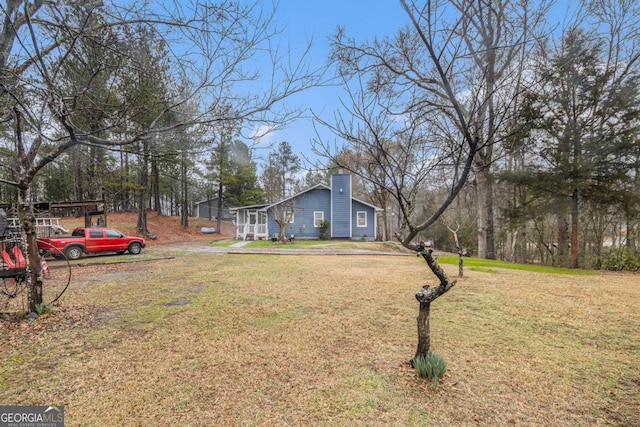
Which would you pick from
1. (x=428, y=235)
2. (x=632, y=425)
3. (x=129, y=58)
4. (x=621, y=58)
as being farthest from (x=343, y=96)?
(x=428, y=235)

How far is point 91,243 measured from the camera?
11.6m

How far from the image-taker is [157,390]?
241cm

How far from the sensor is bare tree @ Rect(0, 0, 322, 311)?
3203 millimetres

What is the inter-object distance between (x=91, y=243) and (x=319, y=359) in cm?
1261

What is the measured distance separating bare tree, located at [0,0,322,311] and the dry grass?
169cm

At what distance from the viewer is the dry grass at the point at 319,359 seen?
218 cm

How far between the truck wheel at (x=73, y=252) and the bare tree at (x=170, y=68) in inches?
349

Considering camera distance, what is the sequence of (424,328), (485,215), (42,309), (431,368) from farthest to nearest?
(485,215), (42,309), (424,328), (431,368)

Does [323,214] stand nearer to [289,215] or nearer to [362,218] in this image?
[289,215]

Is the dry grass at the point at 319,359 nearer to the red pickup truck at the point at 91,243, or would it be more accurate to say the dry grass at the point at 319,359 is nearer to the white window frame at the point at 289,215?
the red pickup truck at the point at 91,243

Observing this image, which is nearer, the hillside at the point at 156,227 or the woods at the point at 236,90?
the woods at the point at 236,90

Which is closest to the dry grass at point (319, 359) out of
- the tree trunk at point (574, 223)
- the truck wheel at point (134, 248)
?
the tree trunk at point (574, 223)

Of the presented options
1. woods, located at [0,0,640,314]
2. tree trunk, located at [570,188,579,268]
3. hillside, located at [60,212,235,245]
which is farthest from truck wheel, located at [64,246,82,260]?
tree trunk, located at [570,188,579,268]

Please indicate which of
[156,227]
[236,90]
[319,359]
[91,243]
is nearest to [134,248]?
[91,243]
